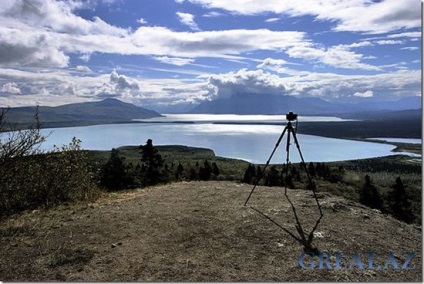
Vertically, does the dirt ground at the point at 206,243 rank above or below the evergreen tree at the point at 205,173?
above

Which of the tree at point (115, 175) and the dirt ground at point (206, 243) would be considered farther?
the tree at point (115, 175)

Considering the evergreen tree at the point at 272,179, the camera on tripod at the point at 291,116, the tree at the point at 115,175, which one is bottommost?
the evergreen tree at the point at 272,179

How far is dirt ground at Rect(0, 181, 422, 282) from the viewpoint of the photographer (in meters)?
5.80

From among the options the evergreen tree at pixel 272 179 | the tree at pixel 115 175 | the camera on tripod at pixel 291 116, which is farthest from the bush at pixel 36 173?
the evergreen tree at pixel 272 179

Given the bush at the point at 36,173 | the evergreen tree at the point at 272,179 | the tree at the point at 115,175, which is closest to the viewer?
the bush at the point at 36,173

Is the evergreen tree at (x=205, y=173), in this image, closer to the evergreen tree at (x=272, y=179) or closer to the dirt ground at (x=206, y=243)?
the evergreen tree at (x=272, y=179)

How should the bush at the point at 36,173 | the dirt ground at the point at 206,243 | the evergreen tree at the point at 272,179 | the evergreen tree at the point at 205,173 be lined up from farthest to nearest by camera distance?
the evergreen tree at the point at 205,173 → the evergreen tree at the point at 272,179 → the bush at the point at 36,173 → the dirt ground at the point at 206,243

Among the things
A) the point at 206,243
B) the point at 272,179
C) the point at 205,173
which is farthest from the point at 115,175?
the point at 206,243

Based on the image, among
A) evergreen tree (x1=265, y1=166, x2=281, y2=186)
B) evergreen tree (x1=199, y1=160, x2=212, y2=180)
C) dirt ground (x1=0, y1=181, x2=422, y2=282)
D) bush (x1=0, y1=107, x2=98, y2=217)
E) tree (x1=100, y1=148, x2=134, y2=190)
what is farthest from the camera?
evergreen tree (x1=199, y1=160, x2=212, y2=180)

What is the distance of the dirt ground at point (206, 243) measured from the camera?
5.80 m

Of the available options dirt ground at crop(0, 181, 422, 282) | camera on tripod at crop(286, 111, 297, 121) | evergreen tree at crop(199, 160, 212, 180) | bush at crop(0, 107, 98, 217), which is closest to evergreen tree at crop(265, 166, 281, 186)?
evergreen tree at crop(199, 160, 212, 180)

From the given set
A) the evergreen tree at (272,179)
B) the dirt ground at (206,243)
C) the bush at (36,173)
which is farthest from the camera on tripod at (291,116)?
the evergreen tree at (272,179)

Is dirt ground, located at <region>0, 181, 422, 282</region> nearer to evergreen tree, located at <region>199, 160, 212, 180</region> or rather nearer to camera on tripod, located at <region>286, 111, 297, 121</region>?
camera on tripod, located at <region>286, 111, 297, 121</region>

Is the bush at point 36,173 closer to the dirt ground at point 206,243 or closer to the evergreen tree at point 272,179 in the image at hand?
the dirt ground at point 206,243
